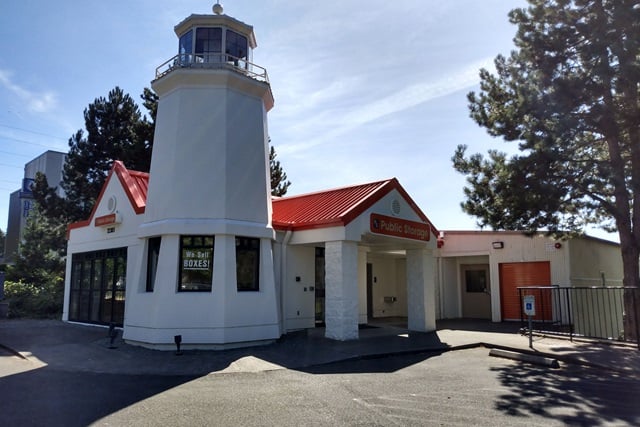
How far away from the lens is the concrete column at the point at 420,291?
14984mm

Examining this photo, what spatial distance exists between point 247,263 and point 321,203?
3.67m

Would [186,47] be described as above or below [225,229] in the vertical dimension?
above

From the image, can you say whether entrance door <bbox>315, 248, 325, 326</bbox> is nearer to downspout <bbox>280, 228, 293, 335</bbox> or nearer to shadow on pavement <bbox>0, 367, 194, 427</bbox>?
downspout <bbox>280, 228, 293, 335</bbox>

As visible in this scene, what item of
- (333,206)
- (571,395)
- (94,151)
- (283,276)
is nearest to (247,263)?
(283,276)

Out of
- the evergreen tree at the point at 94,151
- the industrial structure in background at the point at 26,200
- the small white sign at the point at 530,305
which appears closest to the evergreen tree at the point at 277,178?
the evergreen tree at the point at 94,151

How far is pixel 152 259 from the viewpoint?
1270 centimetres

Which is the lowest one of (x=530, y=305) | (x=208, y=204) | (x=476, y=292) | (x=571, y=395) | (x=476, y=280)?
(x=571, y=395)

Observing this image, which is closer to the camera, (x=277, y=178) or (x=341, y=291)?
(x=341, y=291)

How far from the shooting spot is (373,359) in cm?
1051

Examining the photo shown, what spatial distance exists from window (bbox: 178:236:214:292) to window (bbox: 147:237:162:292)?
3.42 ft

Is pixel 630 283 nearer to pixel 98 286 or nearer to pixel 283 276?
pixel 283 276

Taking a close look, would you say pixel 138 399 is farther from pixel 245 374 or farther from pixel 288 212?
pixel 288 212

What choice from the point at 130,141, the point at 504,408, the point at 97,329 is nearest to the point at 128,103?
the point at 130,141

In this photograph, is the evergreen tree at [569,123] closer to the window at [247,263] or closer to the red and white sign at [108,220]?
the window at [247,263]
